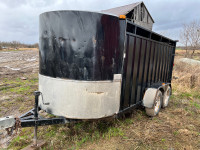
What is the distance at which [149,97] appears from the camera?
3961 millimetres

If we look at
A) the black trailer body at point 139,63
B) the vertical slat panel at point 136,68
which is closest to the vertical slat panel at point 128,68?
the black trailer body at point 139,63

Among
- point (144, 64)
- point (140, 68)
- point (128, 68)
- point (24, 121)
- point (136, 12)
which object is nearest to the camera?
point (24, 121)

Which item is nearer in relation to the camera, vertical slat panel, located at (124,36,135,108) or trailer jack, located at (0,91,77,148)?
trailer jack, located at (0,91,77,148)

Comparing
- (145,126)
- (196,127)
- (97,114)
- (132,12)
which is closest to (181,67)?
(132,12)

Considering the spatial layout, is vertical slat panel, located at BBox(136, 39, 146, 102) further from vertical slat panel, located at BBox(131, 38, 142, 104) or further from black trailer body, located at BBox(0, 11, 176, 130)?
black trailer body, located at BBox(0, 11, 176, 130)

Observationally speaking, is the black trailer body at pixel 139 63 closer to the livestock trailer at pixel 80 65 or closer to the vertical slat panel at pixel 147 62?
the vertical slat panel at pixel 147 62

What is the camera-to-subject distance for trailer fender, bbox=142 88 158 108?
12.8 feet

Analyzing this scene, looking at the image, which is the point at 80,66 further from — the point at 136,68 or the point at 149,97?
the point at 149,97

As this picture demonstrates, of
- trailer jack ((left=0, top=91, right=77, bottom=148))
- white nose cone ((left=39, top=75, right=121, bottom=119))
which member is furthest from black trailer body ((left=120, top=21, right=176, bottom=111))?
trailer jack ((left=0, top=91, right=77, bottom=148))

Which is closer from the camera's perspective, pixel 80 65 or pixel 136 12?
pixel 80 65

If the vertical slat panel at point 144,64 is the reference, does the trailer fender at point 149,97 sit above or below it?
below

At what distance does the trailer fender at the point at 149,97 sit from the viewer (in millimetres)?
3896

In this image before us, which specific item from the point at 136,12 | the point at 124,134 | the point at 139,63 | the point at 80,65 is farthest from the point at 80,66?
the point at 136,12

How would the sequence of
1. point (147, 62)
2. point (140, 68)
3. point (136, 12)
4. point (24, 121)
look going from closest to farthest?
1. point (24, 121)
2. point (140, 68)
3. point (147, 62)
4. point (136, 12)
